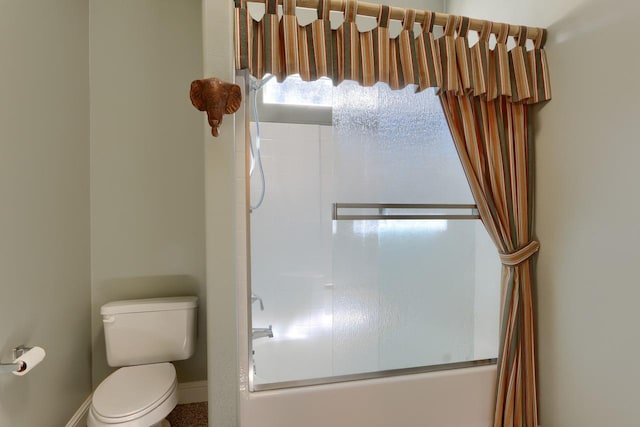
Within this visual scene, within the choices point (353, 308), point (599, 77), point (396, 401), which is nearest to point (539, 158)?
point (599, 77)

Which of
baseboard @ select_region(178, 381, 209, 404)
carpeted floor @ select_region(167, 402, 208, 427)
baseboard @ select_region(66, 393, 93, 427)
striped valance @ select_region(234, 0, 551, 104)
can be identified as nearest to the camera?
striped valance @ select_region(234, 0, 551, 104)

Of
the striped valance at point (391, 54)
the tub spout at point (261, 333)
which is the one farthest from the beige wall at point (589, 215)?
the tub spout at point (261, 333)

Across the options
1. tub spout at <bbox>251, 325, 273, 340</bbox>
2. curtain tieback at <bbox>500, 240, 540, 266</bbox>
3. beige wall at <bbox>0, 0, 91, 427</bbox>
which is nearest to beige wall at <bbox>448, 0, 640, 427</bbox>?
→ curtain tieback at <bbox>500, 240, 540, 266</bbox>

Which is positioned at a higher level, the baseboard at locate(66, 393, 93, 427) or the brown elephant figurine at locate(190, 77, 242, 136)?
the brown elephant figurine at locate(190, 77, 242, 136)

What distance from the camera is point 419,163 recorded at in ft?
5.71

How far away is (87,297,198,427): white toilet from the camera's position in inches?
65.5

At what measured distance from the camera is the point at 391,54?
4.75 ft

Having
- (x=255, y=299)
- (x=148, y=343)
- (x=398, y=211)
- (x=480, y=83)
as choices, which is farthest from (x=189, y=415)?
(x=480, y=83)

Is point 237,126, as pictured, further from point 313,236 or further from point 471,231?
point 471,231

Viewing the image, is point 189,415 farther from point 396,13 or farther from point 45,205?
point 396,13

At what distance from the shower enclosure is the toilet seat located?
49cm

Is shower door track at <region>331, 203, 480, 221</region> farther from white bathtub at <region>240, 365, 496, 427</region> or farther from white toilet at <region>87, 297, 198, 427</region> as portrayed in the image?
white toilet at <region>87, 297, 198, 427</region>

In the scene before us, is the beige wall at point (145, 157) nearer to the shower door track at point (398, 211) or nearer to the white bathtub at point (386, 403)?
the white bathtub at point (386, 403)

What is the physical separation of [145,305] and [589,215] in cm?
232
